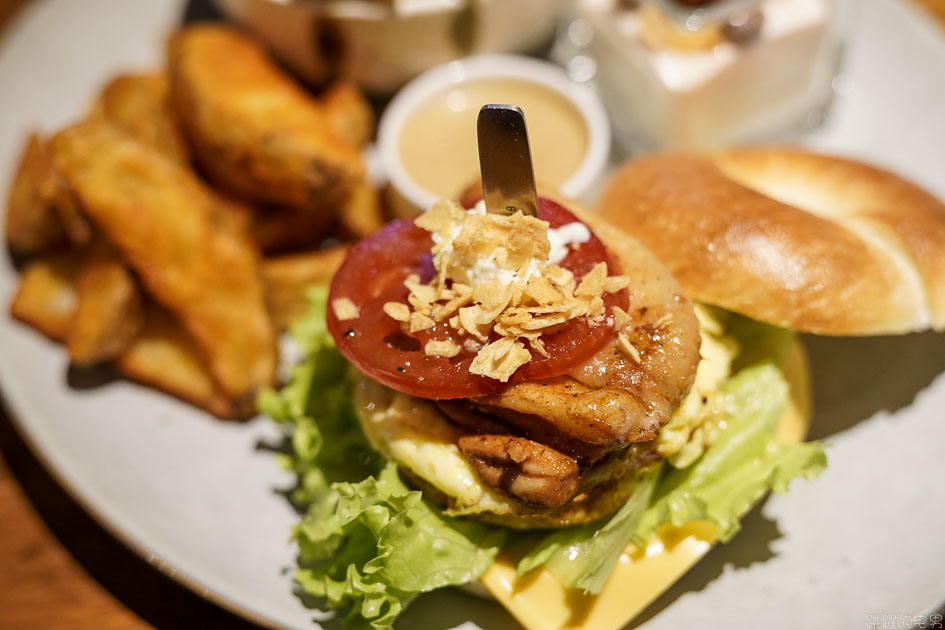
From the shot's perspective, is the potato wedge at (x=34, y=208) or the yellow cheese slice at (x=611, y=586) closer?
the yellow cheese slice at (x=611, y=586)

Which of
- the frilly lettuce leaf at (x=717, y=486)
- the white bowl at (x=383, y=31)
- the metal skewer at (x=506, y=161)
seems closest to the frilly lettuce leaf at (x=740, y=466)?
the frilly lettuce leaf at (x=717, y=486)

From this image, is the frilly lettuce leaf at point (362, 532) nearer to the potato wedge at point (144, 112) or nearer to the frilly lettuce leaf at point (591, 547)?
the frilly lettuce leaf at point (591, 547)

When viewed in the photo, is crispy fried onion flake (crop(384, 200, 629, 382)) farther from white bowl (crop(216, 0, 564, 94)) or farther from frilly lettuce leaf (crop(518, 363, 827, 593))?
white bowl (crop(216, 0, 564, 94))

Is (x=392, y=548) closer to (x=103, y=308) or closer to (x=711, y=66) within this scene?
(x=103, y=308)

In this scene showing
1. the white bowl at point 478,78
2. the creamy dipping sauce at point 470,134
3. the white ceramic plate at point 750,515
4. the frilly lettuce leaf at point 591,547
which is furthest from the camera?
the creamy dipping sauce at point 470,134

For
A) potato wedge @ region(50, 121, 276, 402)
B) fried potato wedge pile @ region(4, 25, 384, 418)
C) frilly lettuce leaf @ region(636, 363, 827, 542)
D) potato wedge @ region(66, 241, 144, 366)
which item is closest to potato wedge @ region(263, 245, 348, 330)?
fried potato wedge pile @ region(4, 25, 384, 418)

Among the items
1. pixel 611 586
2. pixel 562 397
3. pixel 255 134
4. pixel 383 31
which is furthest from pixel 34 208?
pixel 611 586
